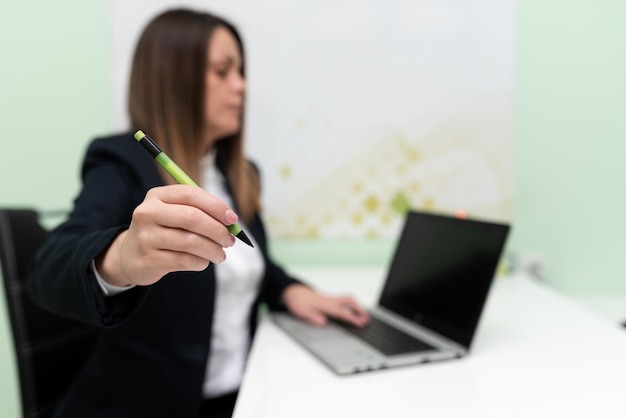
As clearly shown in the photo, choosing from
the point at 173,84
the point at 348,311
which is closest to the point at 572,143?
the point at 348,311

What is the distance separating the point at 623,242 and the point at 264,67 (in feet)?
3.73

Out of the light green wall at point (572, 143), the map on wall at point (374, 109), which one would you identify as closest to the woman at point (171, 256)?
the map on wall at point (374, 109)

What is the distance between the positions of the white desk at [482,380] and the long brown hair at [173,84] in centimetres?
41

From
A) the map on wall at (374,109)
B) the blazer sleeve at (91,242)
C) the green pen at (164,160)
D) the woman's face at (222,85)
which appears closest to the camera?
the green pen at (164,160)

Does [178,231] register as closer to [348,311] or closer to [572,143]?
[348,311]

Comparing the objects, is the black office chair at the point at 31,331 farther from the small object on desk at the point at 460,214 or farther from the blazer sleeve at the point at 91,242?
the small object on desk at the point at 460,214

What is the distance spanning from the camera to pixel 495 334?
0.87 metres

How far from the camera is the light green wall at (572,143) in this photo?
1.27 m

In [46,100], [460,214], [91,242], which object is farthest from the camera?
[46,100]

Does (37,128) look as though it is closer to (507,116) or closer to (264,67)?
(264,67)

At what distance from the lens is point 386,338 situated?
2.79 feet

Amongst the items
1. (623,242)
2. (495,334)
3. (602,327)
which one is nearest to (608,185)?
(623,242)

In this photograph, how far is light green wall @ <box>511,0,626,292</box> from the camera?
1271 mm

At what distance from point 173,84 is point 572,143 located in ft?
3.65
